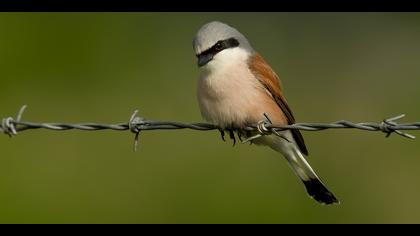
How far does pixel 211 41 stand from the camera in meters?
5.20

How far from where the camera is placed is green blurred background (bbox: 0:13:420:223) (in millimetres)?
7383

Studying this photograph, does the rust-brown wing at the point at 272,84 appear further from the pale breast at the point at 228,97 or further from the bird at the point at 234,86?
the pale breast at the point at 228,97

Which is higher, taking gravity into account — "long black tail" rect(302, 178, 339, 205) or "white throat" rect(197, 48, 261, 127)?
"white throat" rect(197, 48, 261, 127)

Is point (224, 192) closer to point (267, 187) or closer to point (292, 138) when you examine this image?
point (267, 187)

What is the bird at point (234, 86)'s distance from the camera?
Answer: 516cm

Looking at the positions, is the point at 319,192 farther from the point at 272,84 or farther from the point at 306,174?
the point at 272,84

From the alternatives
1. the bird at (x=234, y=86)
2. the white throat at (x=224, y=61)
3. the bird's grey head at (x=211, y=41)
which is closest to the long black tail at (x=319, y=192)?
the bird at (x=234, y=86)

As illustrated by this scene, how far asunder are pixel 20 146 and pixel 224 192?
Answer: 1.95 meters

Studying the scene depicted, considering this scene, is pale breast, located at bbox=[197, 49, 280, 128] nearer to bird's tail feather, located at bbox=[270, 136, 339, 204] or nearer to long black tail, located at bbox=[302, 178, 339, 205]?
bird's tail feather, located at bbox=[270, 136, 339, 204]

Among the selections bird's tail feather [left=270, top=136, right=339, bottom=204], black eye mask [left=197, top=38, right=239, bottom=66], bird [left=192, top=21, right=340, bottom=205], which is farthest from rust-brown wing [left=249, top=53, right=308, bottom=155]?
black eye mask [left=197, top=38, right=239, bottom=66]

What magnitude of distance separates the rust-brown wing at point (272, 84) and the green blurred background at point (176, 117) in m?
1.68

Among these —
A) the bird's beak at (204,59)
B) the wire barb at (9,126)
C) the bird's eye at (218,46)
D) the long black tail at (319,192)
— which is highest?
the bird's eye at (218,46)

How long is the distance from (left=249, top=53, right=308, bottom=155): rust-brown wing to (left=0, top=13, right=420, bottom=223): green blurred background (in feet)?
5.52

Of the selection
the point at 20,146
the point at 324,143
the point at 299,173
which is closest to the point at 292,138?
the point at 299,173
